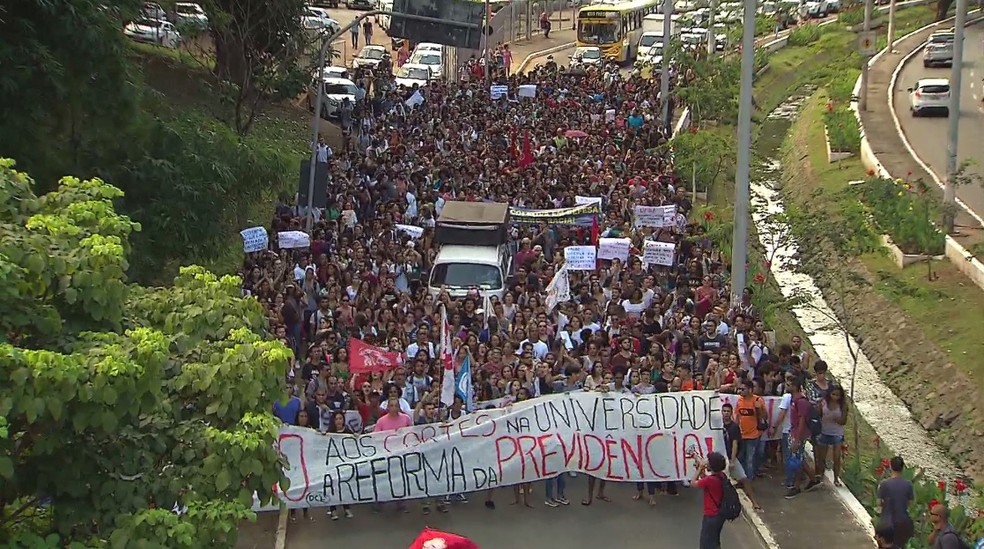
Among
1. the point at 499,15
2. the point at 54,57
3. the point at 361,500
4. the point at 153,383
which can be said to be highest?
the point at 499,15

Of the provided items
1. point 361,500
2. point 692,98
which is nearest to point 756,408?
point 361,500

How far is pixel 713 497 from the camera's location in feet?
41.0

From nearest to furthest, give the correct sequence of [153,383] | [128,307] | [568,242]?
[153,383] → [128,307] → [568,242]

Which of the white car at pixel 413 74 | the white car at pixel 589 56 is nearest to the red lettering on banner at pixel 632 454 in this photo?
the white car at pixel 413 74

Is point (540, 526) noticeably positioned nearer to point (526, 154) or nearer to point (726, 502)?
point (726, 502)

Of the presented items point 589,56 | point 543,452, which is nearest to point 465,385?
point 543,452

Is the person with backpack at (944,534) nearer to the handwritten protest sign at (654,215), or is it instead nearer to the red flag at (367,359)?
the red flag at (367,359)

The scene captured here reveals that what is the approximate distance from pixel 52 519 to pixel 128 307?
1687 mm

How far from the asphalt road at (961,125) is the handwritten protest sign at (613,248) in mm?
12872

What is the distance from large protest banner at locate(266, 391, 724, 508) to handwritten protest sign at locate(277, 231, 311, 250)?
7.60 metres

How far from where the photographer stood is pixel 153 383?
734 centimetres

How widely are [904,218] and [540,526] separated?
1695 centimetres

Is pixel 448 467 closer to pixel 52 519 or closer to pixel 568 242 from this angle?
pixel 52 519

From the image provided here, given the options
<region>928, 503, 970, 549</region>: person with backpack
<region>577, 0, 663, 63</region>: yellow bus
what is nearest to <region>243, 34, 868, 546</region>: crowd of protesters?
<region>928, 503, 970, 549</region>: person with backpack
